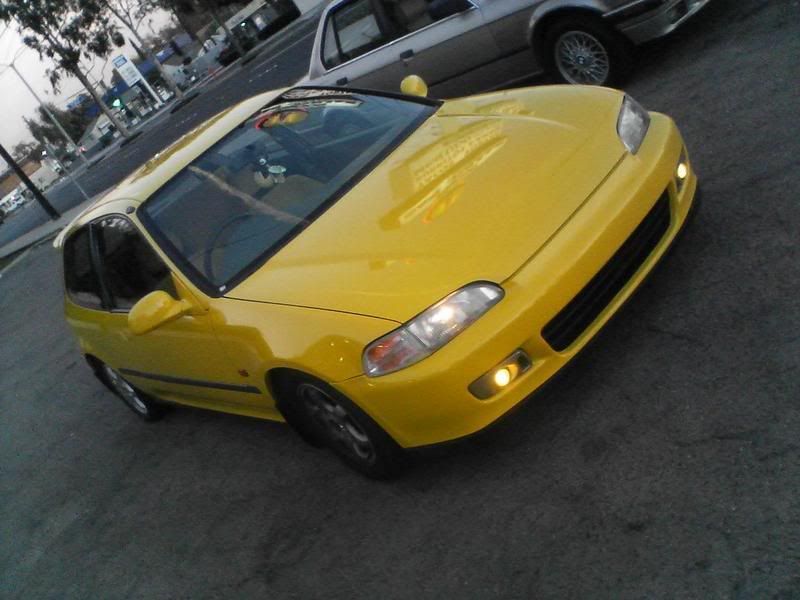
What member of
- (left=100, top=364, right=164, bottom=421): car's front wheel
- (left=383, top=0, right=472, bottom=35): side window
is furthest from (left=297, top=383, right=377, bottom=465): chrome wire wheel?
(left=383, top=0, right=472, bottom=35): side window

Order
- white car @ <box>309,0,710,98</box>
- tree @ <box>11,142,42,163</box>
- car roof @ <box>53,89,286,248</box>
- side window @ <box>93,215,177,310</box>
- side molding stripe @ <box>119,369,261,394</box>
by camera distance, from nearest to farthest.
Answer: side molding stripe @ <box>119,369,261,394</box> < side window @ <box>93,215,177,310</box> < car roof @ <box>53,89,286,248</box> < white car @ <box>309,0,710,98</box> < tree @ <box>11,142,42,163</box>

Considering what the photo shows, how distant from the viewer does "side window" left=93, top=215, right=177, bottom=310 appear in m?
4.10

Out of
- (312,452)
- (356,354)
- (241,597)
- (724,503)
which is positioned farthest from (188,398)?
(724,503)

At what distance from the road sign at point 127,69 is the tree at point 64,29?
5842mm

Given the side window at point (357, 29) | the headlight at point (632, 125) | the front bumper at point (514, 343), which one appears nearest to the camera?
the front bumper at point (514, 343)

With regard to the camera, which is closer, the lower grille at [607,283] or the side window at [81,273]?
the lower grille at [607,283]

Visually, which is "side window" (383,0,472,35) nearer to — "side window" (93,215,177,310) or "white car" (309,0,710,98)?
"white car" (309,0,710,98)

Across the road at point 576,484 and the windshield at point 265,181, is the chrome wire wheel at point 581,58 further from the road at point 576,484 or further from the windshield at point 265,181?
the windshield at point 265,181

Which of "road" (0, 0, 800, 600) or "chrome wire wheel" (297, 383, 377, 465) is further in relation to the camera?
"chrome wire wheel" (297, 383, 377, 465)

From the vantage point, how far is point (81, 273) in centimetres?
505

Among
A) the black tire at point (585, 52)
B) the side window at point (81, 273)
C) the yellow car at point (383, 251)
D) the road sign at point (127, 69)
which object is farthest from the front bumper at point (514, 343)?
the road sign at point (127, 69)

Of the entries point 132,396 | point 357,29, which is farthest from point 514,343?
point 357,29

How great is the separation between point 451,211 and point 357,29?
5.11 meters

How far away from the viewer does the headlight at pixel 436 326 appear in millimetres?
2969
